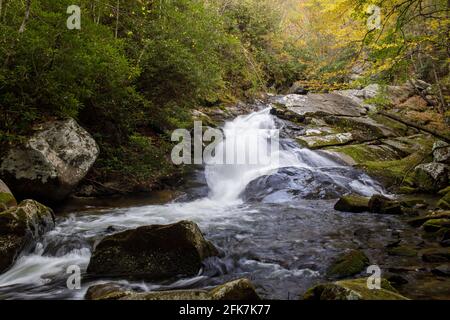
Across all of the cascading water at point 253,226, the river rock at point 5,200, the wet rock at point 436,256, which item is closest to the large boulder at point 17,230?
the cascading water at point 253,226

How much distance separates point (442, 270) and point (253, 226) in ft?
11.2

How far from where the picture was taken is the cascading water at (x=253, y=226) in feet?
15.9

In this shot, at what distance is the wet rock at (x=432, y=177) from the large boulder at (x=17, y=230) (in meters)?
9.78

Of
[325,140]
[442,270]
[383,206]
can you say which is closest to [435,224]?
[383,206]

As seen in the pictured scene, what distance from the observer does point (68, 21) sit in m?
7.45

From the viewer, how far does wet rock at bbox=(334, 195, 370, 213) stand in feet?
27.1

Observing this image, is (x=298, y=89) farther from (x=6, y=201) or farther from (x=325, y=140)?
(x=6, y=201)

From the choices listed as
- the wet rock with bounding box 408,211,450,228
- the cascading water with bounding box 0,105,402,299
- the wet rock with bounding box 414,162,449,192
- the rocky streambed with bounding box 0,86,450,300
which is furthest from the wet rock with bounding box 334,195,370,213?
the wet rock with bounding box 414,162,449,192

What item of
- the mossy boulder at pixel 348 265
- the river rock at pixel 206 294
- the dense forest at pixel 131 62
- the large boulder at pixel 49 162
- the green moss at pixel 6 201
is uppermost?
the dense forest at pixel 131 62

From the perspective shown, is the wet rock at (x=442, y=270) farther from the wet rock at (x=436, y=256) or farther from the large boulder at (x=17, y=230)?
the large boulder at (x=17, y=230)

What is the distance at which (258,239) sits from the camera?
648 centimetres

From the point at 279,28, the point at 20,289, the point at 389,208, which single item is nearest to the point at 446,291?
the point at 389,208

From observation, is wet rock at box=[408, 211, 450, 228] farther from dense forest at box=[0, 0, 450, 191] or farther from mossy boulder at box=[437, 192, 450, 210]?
dense forest at box=[0, 0, 450, 191]
